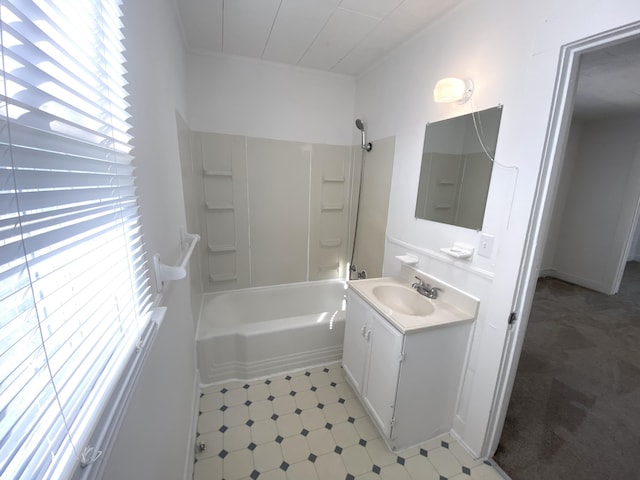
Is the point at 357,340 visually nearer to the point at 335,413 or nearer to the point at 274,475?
the point at 335,413

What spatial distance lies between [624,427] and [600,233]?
3.36 m

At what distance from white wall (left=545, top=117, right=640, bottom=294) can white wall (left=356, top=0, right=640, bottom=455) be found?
3876 millimetres

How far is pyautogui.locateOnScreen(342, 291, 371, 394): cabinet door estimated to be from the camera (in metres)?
1.75

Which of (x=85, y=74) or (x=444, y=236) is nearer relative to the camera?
(x=85, y=74)

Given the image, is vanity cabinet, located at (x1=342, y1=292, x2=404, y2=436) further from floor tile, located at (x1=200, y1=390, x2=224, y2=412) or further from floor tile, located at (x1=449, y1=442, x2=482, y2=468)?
floor tile, located at (x1=200, y1=390, x2=224, y2=412)

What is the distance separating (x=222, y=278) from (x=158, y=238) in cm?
174

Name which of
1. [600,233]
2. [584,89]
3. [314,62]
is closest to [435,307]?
[314,62]

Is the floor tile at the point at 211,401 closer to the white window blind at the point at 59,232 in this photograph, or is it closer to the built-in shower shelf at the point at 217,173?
the white window blind at the point at 59,232

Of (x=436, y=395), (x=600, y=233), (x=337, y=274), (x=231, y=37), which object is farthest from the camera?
(x=600, y=233)

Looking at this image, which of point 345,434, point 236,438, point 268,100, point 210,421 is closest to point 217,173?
point 268,100

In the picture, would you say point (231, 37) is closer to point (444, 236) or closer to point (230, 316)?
point (444, 236)

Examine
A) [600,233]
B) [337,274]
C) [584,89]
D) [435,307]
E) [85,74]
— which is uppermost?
[584,89]

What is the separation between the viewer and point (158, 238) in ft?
3.39

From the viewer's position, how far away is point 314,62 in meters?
2.38
